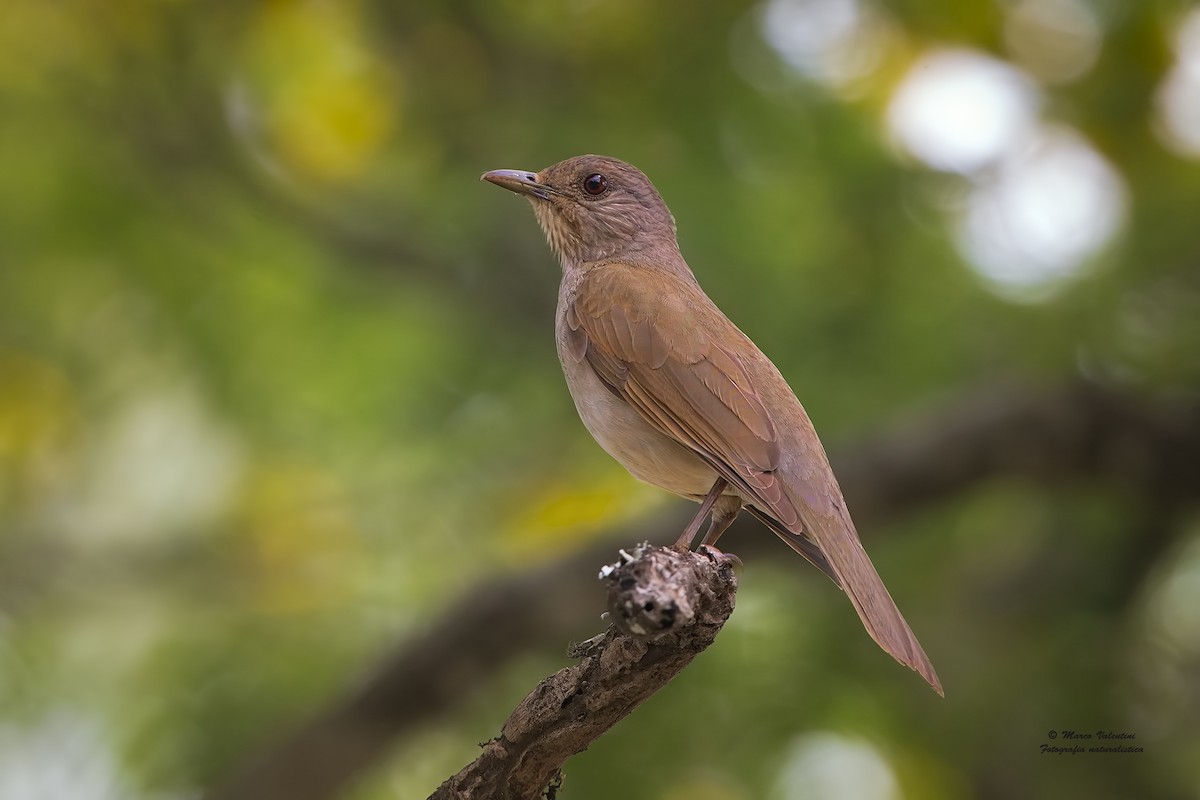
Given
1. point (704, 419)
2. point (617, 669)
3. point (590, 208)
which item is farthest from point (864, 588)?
point (590, 208)

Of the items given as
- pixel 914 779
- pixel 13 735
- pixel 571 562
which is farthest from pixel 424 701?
pixel 914 779

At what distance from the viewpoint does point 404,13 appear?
7707mm

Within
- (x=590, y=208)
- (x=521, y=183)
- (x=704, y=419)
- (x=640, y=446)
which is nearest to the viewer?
(x=704, y=419)

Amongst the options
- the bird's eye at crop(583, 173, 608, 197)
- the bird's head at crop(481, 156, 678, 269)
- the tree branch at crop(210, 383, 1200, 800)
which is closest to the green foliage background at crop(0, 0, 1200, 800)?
the tree branch at crop(210, 383, 1200, 800)

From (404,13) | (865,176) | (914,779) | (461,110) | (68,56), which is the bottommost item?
(914,779)

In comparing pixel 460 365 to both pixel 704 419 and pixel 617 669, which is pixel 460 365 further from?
pixel 617 669

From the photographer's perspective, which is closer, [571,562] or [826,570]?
[826,570]

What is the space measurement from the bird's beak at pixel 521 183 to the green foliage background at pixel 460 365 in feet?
4.06

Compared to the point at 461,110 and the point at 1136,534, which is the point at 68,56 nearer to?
the point at 461,110

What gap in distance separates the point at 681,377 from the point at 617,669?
1.64 metres

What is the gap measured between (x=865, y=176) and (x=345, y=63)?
313 cm

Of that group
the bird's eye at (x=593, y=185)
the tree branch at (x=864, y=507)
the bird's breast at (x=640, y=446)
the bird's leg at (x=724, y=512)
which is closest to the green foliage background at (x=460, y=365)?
the tree branch at (x=864, y=507)

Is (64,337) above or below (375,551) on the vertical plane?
above

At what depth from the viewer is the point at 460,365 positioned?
793 cm
